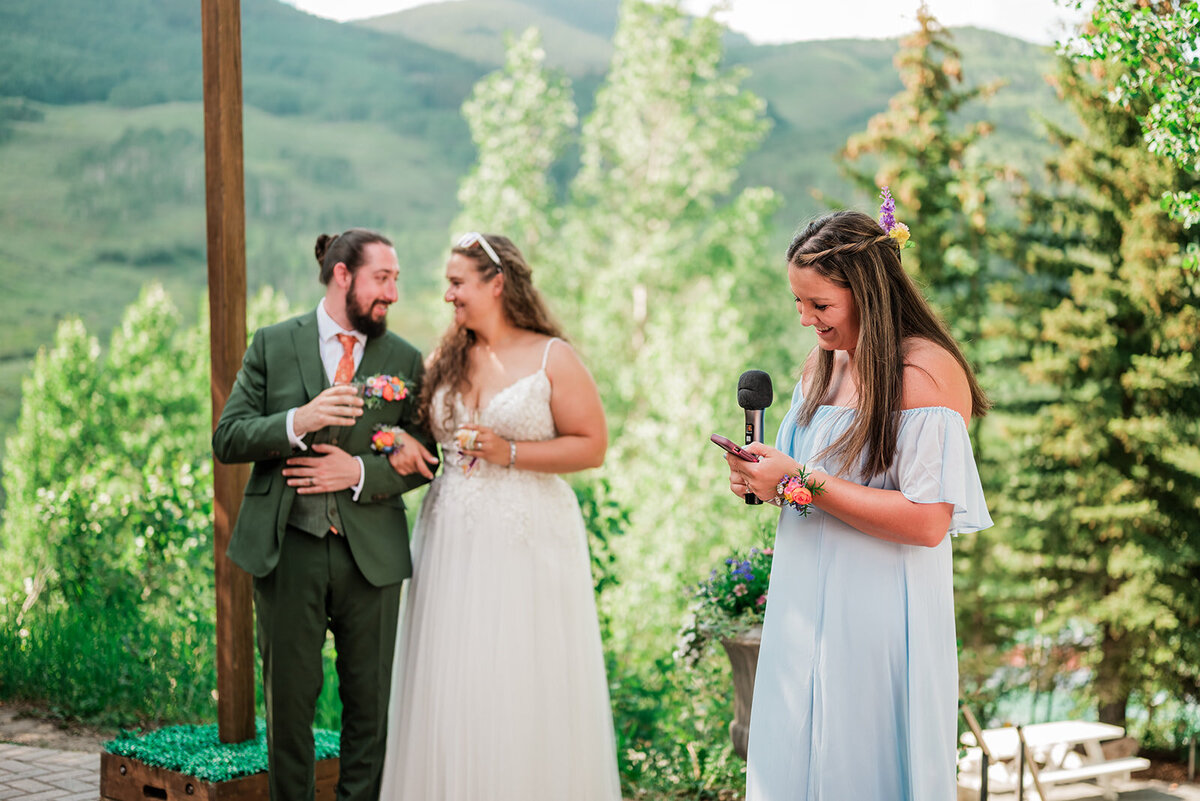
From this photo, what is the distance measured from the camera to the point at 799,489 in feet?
7.13

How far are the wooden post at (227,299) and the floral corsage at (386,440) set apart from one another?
66 cm

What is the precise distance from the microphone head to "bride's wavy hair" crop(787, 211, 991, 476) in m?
0.17

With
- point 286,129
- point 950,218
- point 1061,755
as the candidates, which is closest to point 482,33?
point 286,129

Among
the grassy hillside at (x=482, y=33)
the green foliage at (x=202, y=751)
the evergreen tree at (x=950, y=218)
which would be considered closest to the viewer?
the green foliage at (x=202, y=751)

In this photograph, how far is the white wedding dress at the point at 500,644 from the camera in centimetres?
333

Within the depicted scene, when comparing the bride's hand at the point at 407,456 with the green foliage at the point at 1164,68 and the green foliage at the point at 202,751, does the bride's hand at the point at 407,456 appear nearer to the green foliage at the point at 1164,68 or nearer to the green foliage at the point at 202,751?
the green foliage at the point at 202,751

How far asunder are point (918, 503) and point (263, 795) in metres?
2.55

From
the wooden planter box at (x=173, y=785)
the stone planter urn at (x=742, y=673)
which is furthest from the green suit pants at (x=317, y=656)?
the stone planter urn at (x=742, y=673)

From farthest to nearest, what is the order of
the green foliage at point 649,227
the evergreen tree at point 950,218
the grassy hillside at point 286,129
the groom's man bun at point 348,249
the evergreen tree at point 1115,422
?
the grassy hillside at point 286,129 < the green foliage at point 649,227 < the evergreen tree at point 950,218 < the evergreen tree at point 1115,422 < the groom's man bun at point 348,249

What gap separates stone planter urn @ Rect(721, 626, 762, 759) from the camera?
11.7 ft

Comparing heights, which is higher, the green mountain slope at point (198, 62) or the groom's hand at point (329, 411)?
the green mountain slope at point (198, 62)

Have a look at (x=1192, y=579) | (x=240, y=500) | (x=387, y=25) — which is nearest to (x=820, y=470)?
(x=240, y=500)

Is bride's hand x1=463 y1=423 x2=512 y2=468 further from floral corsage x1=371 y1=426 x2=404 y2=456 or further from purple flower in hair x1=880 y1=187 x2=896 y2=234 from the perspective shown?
purple flower in hair x1=880 y1=187 x2=896 y2=234

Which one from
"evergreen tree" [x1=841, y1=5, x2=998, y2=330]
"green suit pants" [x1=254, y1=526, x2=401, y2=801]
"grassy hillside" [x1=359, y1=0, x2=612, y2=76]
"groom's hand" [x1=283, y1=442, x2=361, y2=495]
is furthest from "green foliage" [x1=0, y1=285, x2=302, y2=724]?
"grassy hillside" [x1=359, y1=0, x2=612, y2=76]
